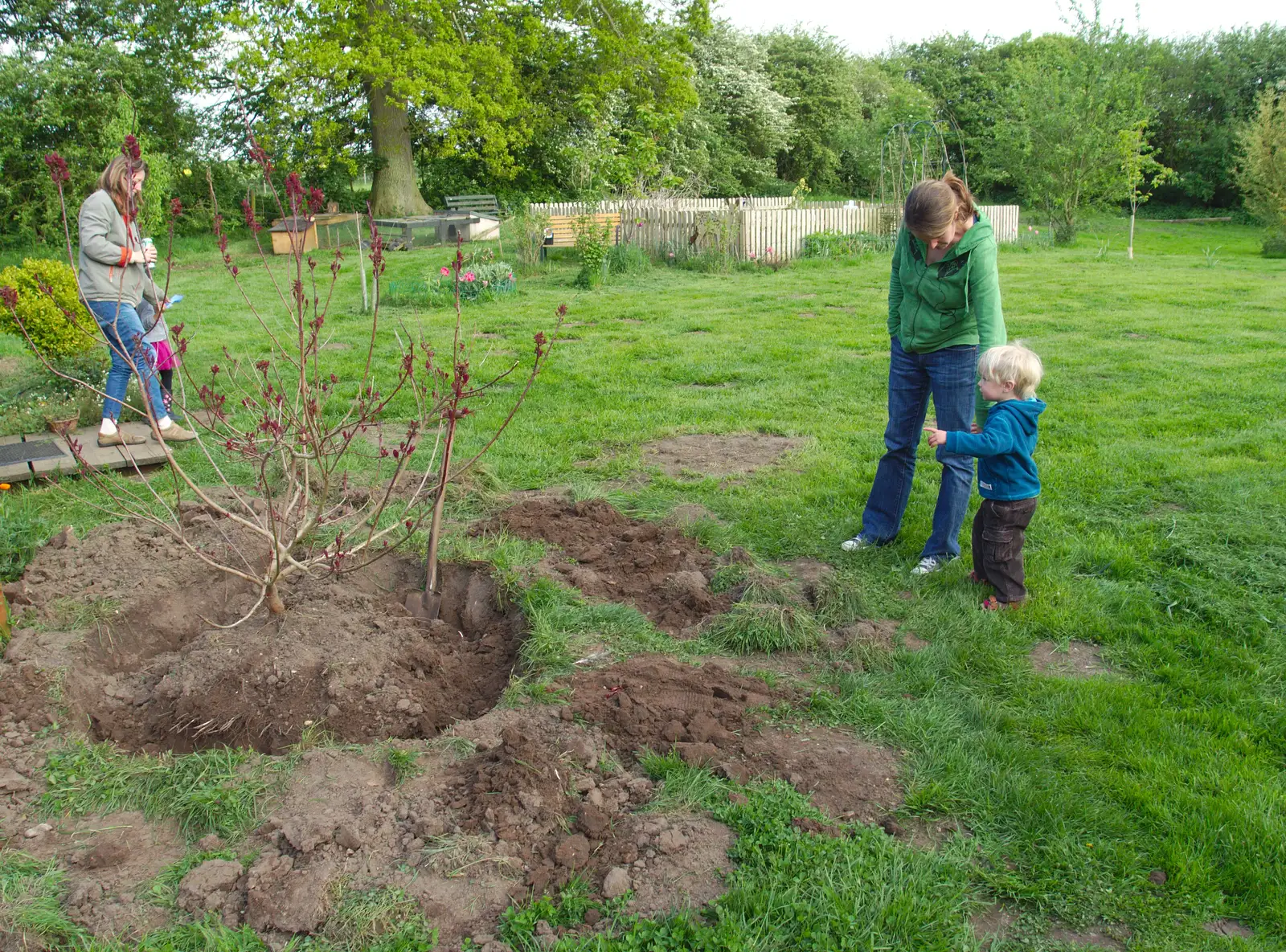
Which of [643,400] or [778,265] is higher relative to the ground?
[778,265]

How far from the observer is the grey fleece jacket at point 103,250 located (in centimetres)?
588

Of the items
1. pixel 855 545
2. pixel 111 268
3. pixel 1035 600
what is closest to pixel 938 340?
pixel 855 545

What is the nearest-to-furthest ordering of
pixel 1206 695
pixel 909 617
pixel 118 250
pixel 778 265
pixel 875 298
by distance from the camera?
1. pixel 1206 695
2. pixel 909 617
3. pixel 118 250
4. pixel 875 298
5. pixel 778 265

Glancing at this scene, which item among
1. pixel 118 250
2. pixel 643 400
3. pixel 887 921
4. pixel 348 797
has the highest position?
pixel 118 250

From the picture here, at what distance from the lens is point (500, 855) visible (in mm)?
2570

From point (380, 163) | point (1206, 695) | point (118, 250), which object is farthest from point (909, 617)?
point (380, 163)

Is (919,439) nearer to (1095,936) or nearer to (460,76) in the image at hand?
(1095,936)

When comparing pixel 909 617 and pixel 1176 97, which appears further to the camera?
pixel 1176 97

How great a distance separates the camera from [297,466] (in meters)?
4.79

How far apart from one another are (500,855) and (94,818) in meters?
1.30

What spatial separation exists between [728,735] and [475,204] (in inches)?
918

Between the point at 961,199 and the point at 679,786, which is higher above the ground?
the point at 961,199

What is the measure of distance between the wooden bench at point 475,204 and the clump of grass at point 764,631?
2153 centimetres

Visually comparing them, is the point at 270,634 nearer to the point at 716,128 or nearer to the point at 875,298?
the point at 875,298
